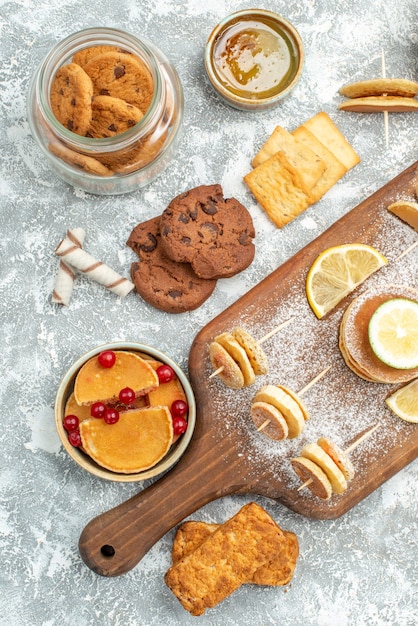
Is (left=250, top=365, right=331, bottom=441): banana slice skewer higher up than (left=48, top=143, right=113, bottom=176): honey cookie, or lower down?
lower down

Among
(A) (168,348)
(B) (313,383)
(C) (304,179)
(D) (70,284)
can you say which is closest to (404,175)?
(C) (304,179)

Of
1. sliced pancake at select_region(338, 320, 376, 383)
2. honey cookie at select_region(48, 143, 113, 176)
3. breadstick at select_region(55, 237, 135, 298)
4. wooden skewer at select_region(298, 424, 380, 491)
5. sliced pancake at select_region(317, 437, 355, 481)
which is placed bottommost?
wooden skewer at select_region(298, 424, 380, 491)

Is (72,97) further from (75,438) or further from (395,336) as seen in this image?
(395,336)

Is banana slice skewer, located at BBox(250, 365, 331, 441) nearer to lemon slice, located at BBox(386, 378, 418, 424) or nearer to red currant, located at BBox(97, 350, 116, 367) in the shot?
lemon slice, located at BBox(386, 378, 418, 424)

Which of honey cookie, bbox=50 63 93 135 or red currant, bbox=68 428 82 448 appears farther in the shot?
red currant, bbox=68 428 82 448

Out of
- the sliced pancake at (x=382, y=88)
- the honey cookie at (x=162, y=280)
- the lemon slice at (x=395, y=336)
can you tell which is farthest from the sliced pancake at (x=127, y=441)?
the sliced pancake at (x=382, y=88)

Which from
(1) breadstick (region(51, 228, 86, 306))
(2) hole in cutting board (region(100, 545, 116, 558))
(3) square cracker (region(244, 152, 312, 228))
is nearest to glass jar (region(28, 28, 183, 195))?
(1) breadstick (region(51, 228, 86, 306))

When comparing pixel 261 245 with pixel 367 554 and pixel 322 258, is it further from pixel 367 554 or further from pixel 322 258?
pixel 367 554
